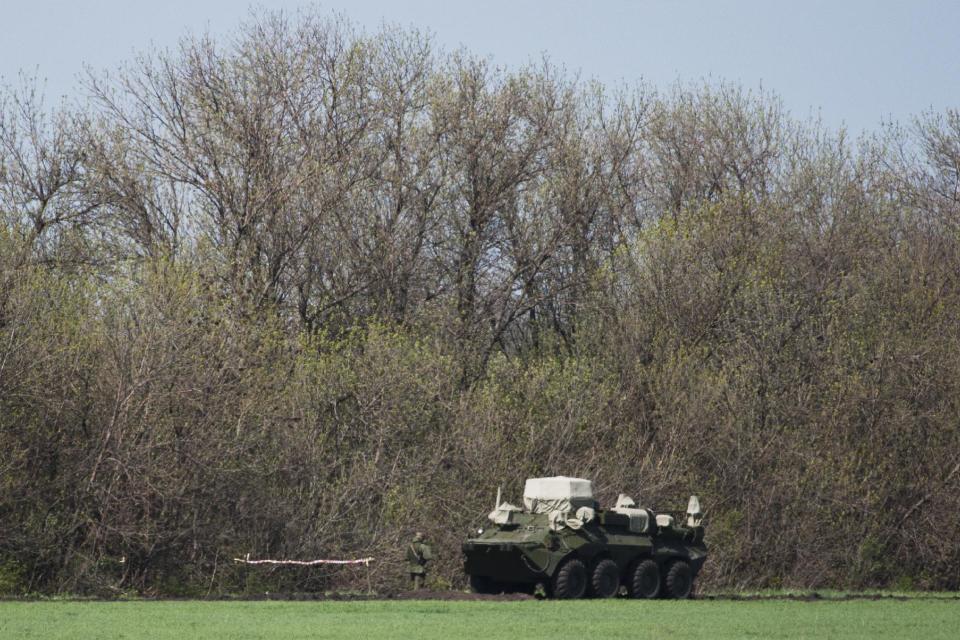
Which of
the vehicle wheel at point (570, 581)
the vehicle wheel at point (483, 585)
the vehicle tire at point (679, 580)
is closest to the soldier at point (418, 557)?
the vehicle wheel at point (483, 585)

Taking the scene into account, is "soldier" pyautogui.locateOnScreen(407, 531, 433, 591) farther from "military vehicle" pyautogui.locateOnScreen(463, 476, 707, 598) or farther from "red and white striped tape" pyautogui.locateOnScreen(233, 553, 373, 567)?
"military vehicle" pyautogui.locateOnScreen(463, 476, 707, 598)

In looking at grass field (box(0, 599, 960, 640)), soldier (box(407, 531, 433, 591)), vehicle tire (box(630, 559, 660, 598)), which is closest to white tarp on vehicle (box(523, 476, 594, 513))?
vehicle tire (box(630, 559, 660, 598))

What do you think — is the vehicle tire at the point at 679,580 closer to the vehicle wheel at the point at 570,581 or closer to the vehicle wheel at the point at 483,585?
the vehicle wheel at the point at 570,581

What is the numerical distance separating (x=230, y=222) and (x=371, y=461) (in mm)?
8369

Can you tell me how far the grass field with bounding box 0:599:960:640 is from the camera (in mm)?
18828

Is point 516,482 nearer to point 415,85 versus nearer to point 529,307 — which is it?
point 529,307

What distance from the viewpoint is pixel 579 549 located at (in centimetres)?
2578

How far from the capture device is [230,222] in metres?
37.9

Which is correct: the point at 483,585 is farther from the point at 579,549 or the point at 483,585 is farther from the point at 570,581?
the point at 579,549

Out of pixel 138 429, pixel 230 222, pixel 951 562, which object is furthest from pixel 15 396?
pixel 951 562

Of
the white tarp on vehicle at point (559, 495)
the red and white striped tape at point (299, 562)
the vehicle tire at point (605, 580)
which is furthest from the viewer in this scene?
the red and white striped tape at point (299, 562)

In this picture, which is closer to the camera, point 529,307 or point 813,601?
point 813,601

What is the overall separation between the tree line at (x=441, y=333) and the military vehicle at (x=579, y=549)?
494 cm

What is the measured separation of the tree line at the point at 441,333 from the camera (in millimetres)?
29109
